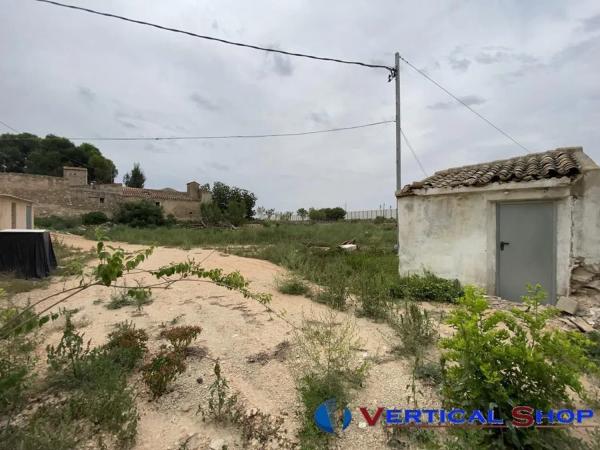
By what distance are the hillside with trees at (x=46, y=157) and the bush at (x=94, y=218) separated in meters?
16.3

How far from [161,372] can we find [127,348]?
726 millimetres

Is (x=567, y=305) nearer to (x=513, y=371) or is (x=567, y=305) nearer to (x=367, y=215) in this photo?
(x=513, y=371)

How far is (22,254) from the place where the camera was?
7.04 m

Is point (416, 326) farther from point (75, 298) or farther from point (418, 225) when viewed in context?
point (75, 298)

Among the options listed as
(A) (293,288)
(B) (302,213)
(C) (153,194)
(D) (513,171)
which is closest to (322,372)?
(A) (293,288)

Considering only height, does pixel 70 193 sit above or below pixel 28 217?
above

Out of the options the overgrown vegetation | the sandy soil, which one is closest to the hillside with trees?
the sandy soil

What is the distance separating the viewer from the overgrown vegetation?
2.25m

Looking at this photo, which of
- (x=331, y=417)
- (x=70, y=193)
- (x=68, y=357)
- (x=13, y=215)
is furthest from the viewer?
(x=70, y=193)

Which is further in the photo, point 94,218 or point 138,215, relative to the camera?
point 138,215

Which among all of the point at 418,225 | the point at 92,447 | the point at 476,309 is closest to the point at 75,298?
the point at 92,447

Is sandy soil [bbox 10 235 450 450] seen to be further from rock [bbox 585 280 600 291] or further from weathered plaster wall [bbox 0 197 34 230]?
weathered plaster wall [bbox 0 197 34 230]

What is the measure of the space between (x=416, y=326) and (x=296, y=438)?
2.12m

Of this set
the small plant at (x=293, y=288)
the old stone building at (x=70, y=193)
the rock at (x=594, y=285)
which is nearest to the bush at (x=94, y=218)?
the old stone building at (x=70, y=193)
